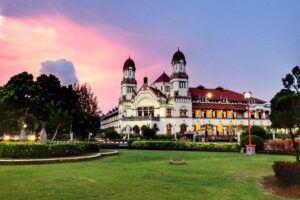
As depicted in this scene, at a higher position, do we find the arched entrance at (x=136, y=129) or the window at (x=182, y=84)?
the window at (x=182, y=84)

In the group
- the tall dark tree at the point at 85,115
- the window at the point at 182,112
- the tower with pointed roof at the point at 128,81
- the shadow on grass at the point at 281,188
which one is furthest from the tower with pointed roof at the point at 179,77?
the shadow on grass at the point at 281,188

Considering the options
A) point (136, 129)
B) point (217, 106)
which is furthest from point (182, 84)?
point (136, 129)

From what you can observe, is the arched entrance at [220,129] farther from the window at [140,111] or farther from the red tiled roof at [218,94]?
the window at [140,111]

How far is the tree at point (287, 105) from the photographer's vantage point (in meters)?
14.5

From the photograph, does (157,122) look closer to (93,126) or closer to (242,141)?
(93,126)

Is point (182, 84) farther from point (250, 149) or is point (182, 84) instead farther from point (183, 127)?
point (250, 149)

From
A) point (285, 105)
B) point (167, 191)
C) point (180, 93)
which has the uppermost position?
point (180, 93)

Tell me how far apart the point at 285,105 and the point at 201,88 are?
7588 centimetres

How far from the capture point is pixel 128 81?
86312 millimetres

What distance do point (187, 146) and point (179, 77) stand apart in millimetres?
45399

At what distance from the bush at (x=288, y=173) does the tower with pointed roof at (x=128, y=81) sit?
72710 millimetres

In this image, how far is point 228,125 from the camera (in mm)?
84812

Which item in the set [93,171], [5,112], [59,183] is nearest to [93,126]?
[5,112]

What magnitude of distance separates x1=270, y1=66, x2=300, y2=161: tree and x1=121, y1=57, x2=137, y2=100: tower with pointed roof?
7071cm
